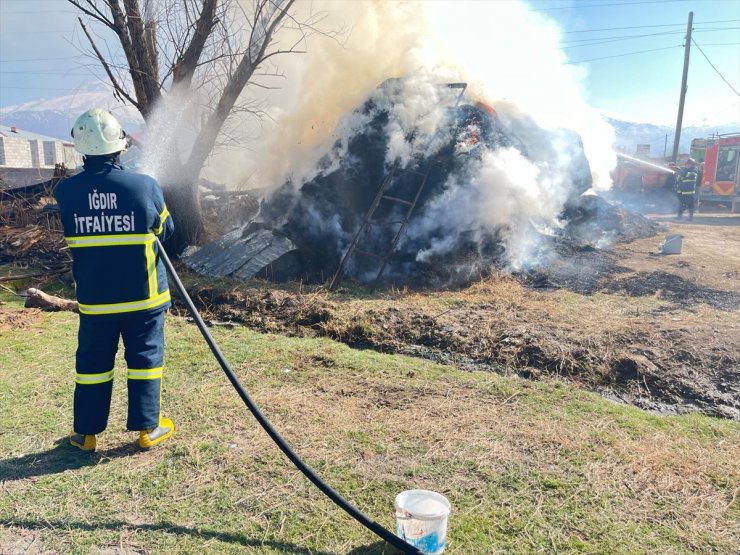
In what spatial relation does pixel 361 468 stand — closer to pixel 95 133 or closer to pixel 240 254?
pixel 95 133

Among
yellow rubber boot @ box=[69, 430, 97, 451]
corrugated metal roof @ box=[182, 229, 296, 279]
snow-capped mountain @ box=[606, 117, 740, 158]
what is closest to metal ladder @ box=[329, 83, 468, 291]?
corrugated metal roof @ box=[182, 229, 296, 279]

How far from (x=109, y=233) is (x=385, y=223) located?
6.12 m

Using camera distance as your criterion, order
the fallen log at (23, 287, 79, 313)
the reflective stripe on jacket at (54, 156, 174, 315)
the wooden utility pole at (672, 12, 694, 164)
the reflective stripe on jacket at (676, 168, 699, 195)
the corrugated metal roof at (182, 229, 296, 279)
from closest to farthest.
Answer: the reflective stripe on jacket at (54, 156, 174, 315) → the fallen log at (23, 287, 79, 313) → the corrugated metal roof at (182, 229, 296, 279) → the reflective stripe on jacket at (676, 168, 699, 195) → the wooden utility pole at (672, 12, 694, 164)

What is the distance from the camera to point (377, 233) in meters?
8.94

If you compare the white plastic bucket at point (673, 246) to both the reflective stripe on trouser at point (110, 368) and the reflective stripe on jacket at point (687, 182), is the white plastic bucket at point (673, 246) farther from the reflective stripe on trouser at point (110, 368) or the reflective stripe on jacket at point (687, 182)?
the reflective stripe on trouser at point (110, 368)

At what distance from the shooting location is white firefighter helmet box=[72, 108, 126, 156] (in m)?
3.22

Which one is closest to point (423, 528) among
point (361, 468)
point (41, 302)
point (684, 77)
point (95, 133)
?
point (361, 468)

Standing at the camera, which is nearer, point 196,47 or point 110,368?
point 110,368

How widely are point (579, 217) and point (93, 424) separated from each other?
40.0 ft

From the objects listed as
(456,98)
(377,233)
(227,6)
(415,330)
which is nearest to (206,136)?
(227,6)

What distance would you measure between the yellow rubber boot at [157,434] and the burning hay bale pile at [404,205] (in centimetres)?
459

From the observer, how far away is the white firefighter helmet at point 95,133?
3.22 m

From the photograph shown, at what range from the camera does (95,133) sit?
3.23m

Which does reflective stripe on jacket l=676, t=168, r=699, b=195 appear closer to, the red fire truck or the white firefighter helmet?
the red fire truck
